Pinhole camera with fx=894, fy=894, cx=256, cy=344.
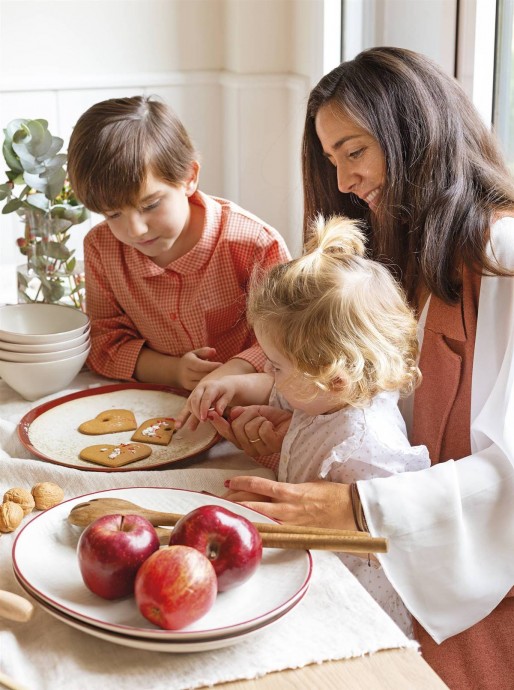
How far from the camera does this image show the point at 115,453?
1.32 m

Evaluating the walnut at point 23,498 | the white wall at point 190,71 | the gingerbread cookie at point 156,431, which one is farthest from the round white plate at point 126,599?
the white wall at point 190,71

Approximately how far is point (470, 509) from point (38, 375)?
2.51ft

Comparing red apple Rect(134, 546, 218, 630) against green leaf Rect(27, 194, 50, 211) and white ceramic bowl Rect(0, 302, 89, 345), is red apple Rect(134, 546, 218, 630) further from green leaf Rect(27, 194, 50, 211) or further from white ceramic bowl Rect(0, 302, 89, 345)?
green leaf Rect(27, 194, 50, 211)

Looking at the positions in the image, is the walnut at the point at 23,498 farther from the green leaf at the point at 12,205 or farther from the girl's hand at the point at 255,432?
the green leaf at the point at 12,205

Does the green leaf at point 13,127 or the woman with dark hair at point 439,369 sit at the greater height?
the green leaf at point 13,127

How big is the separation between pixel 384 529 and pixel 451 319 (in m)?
0.34

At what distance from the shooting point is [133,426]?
143 cm

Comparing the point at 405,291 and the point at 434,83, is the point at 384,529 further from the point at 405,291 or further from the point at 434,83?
→ the point at 434,83

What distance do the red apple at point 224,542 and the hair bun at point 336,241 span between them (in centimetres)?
48

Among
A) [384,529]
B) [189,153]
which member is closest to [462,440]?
[384,529]

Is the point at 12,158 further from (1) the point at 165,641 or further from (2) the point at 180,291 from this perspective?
(1) the point at 165,641

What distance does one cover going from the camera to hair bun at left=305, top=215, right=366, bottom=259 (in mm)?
1255

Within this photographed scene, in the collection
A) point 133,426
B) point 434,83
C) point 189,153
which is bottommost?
point 133,426

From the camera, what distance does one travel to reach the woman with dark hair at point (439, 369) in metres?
1.16
